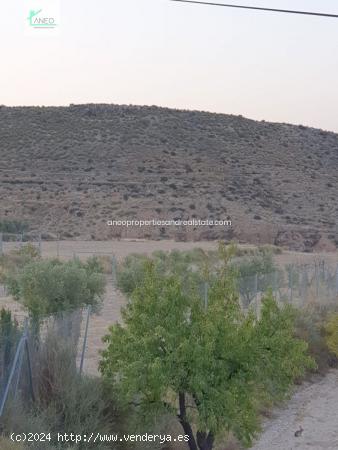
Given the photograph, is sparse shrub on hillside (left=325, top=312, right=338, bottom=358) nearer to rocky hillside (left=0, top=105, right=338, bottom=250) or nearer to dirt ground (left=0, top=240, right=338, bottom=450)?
dirt ground (left=0, top=240, right=338, bottom=450)

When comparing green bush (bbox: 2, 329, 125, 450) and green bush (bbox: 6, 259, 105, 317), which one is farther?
green bush (bbox: 6, 259, 105, 317)

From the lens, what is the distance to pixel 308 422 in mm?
16312

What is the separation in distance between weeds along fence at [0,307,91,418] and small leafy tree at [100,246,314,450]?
34.3 inches

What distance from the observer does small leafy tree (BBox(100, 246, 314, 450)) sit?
10.6 meters

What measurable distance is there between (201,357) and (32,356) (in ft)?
8.80

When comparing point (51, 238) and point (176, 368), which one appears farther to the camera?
point (51, 238)

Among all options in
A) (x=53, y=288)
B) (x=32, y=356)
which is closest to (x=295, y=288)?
(x=53, y=288)

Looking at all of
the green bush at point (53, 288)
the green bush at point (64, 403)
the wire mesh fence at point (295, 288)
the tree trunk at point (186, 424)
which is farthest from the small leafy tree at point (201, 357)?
the wire mesh fence at point (295, 288)

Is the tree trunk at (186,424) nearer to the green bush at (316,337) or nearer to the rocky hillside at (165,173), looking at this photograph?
the green bush at (316,337)

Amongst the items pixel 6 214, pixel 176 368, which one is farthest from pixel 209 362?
pixel 6 214

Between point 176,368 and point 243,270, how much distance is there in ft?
68.2

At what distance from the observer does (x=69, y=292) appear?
63.2 feet

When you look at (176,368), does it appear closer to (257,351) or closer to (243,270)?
(257,351)

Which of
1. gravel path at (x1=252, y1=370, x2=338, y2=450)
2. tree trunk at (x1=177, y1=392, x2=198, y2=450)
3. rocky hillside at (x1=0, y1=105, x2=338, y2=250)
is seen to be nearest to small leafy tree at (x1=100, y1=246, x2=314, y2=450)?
tree trunk at (x1=177, y1=392, x2=198, y2=450)
